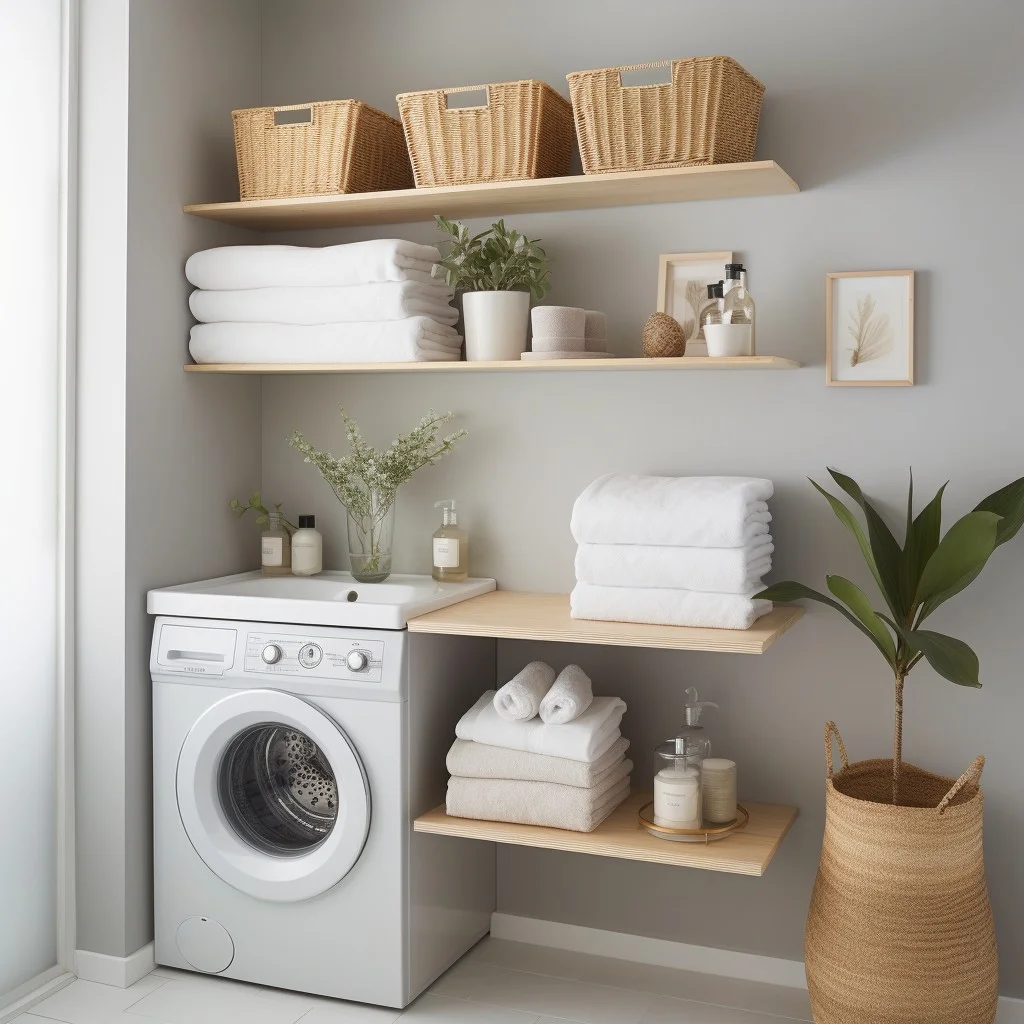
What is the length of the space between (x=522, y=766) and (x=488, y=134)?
1332 millimetres

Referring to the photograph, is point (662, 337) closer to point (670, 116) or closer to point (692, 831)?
point (670, 116)

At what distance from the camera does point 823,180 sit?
2.41 metres

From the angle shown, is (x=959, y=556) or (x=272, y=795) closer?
(x=959, y=556)

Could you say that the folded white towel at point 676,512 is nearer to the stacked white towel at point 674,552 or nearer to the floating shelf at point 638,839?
the stacked white towel at point 674,552

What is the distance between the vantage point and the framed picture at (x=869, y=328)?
234cm

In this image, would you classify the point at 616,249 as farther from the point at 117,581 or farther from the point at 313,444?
the point at 117,581

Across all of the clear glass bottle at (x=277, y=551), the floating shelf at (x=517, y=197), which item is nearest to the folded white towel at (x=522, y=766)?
the clear glass bottle at (x=277, y=551)

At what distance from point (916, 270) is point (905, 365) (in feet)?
0.65

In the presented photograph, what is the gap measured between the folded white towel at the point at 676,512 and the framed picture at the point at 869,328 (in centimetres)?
31

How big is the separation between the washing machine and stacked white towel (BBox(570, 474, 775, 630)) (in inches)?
15.3

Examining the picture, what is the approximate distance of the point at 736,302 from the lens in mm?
2297

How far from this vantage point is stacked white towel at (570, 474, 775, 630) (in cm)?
220

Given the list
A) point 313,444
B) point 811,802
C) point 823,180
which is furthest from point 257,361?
point 811,802

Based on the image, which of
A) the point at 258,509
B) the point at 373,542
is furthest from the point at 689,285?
the point at 258,509
